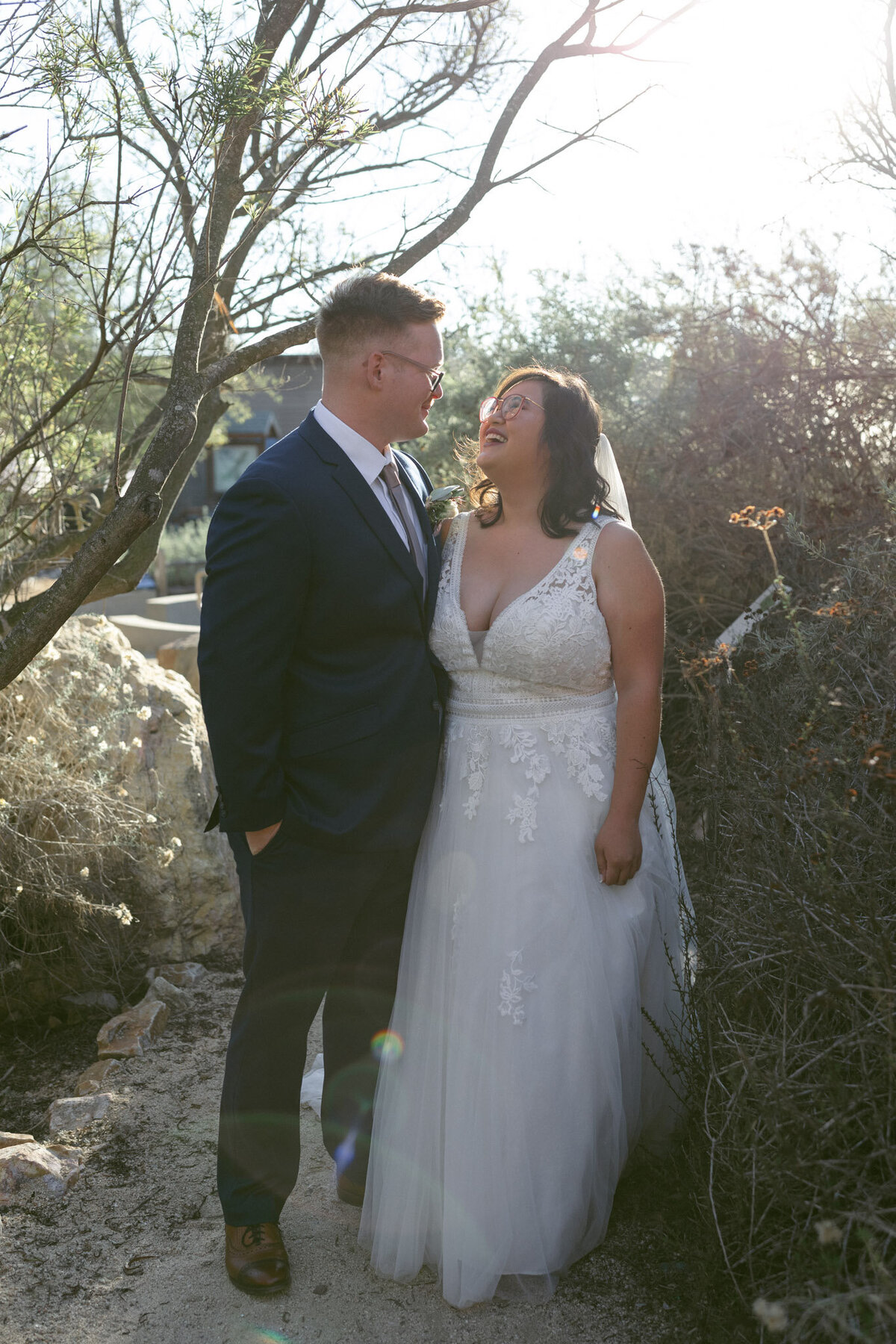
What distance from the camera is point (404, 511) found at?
2.89 m

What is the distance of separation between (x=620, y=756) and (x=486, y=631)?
48cm

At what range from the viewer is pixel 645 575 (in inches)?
105

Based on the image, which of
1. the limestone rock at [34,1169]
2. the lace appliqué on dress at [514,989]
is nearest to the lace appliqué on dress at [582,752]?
the lace appliqué on dress at [514,989]

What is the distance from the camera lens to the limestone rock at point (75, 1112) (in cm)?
338

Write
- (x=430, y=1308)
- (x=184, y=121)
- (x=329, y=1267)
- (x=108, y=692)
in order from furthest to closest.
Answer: (x=108, y=692) < (x=184, y=121) < (x=329, y=1267) < (x=430, y=1308)

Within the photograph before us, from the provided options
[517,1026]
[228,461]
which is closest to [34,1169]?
[517,1026]

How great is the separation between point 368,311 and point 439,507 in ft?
2.01

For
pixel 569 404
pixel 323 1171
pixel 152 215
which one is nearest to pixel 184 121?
pixel 152 215

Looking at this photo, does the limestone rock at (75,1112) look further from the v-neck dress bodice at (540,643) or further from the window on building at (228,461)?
the window on building at (228,461)

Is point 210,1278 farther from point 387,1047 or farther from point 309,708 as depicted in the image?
point 309,708

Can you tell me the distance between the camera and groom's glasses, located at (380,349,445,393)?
2.75 meters

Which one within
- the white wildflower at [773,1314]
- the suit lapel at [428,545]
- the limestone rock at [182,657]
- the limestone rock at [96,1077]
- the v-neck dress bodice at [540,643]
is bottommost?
the limestone rock at [96,1077]

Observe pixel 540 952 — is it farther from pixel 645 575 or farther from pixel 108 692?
pixel 108 692

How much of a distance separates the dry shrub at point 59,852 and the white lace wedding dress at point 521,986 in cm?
170
